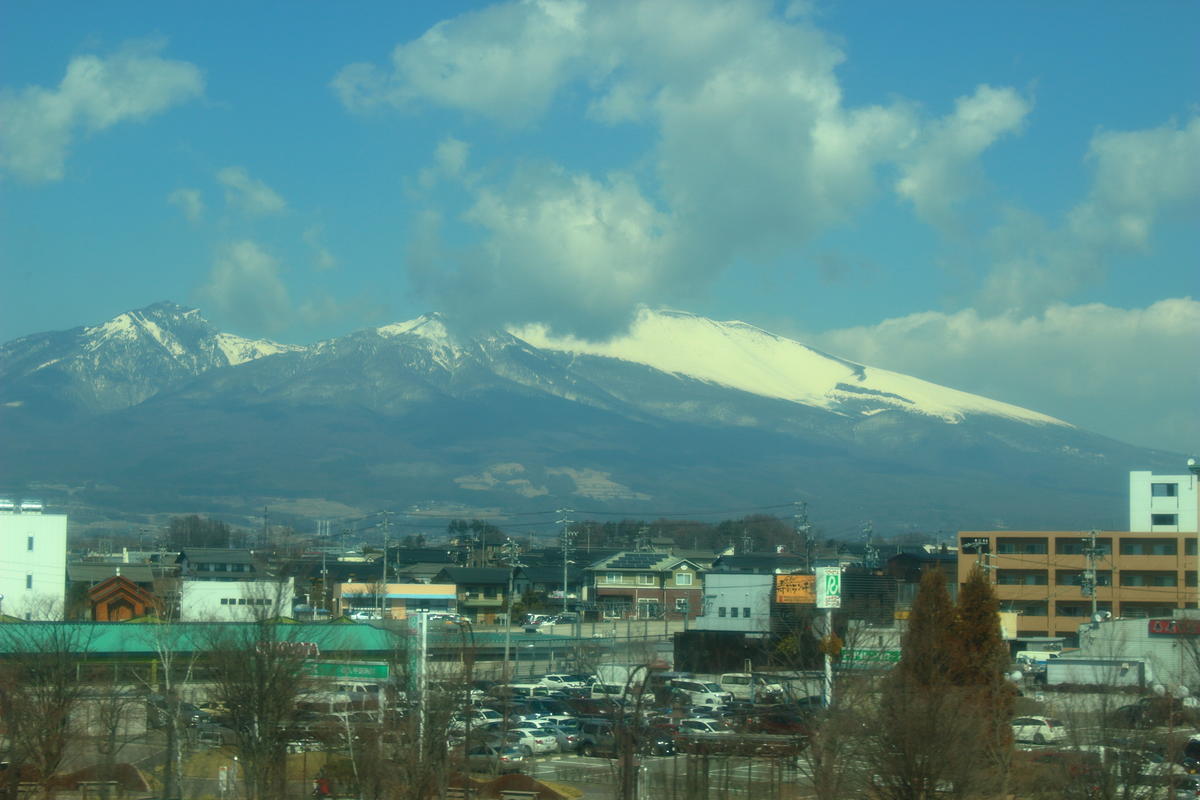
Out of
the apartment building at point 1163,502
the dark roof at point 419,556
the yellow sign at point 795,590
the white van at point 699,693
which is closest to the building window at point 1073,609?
the apartment building at point 1163,502

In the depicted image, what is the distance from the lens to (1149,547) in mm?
56750

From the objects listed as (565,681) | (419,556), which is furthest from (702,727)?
(419,556)

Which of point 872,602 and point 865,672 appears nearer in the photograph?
point 865,672

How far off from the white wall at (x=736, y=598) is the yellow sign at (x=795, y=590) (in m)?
9.35

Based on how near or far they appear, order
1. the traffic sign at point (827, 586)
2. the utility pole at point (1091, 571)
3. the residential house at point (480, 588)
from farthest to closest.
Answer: the residential house at point (480, 588) < the utility pole at point (1091, 571) < the traffic sign at point (827, 586)

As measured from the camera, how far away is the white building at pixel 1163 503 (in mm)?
60375

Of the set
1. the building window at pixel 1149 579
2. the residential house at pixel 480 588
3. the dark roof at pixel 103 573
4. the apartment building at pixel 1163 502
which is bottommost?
the residential house at pixel 480 588

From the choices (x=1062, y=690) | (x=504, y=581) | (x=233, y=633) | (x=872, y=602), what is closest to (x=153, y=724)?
(x=233, y=633)

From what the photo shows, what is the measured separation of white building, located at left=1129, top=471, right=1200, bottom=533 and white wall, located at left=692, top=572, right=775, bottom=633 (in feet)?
57.8

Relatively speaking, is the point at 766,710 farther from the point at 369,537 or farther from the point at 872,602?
the point at 369,537

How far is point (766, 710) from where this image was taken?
33.8 meters

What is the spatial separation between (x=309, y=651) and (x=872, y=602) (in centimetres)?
3344

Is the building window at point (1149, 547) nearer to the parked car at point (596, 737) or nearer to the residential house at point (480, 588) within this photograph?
the parked car at point (596, 737)

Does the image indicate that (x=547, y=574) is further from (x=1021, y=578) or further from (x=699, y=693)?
(x=699, y=693)
